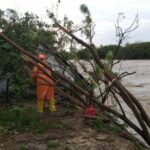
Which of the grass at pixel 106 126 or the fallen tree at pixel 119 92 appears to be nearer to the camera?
the fallen tree at pixel 119 92

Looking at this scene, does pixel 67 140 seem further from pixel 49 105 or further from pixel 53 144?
pixel 49 105

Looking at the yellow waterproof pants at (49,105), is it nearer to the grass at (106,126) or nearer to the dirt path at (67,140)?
the dirt path at (67,140)

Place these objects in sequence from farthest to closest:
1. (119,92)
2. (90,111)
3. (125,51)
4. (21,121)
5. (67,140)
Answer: (125,51) → (21,121) → (67,140) → (90,111) → (119,92)

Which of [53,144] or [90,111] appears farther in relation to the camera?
[90,111]

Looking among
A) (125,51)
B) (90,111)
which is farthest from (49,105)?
(125,51)

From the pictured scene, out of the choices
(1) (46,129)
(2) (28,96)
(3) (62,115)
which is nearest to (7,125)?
(1) (46,129)

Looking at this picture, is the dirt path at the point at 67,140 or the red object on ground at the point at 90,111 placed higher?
the red object on ground at the point at 90,111

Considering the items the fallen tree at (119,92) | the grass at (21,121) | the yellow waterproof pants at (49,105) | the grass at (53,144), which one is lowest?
the grass at (53,144)

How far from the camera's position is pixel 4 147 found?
8750 mm

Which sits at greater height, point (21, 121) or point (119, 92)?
point (119, 92)

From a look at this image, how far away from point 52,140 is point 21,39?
4.03 m

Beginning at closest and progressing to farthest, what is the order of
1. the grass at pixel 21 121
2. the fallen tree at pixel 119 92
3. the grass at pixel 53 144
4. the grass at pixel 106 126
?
the fallen tree at pixel 119 92, the grass at pixel 53 144, the grass at pixel 21 121, the grass at pixel 106 126

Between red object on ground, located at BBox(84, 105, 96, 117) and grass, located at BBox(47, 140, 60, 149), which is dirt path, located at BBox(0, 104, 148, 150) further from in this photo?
red object on ground, located at BBox(84, 105, 96, 117)

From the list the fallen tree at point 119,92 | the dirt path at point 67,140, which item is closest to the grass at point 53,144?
the dirt path at point 67,140
